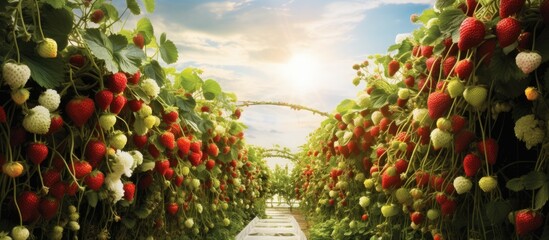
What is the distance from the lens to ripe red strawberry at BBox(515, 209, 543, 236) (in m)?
1.16

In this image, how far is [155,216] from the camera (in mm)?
2197

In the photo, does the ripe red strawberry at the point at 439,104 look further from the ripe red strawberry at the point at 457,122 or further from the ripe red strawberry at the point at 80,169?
the ripe red strawberry at the point at 80,169

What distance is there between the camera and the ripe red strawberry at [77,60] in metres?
1.40

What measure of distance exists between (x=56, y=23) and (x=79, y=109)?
0.80 feet

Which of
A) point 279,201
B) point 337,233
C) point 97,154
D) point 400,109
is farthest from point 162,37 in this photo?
point 279,201

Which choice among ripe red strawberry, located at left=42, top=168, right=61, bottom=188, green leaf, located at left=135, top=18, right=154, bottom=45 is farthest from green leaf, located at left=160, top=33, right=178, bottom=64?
ripe red strawberry, located at left=42, top=168, right=61, bottom=188

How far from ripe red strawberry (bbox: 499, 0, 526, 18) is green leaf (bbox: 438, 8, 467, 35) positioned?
0.15 metres

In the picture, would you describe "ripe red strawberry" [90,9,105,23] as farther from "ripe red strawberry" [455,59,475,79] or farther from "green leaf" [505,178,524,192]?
"green leaf" [505,178,524,192]

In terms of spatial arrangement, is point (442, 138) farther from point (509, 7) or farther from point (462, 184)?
point (509, 7)

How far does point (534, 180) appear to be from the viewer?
3.85ft

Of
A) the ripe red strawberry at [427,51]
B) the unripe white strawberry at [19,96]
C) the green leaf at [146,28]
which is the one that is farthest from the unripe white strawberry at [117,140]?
the ripe red strawberry at [427,51]

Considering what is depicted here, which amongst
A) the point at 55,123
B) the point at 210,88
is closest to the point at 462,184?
the point at 55,123

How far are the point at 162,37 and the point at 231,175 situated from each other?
2.35 meters

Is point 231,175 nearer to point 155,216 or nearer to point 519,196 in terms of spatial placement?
point 155,216
